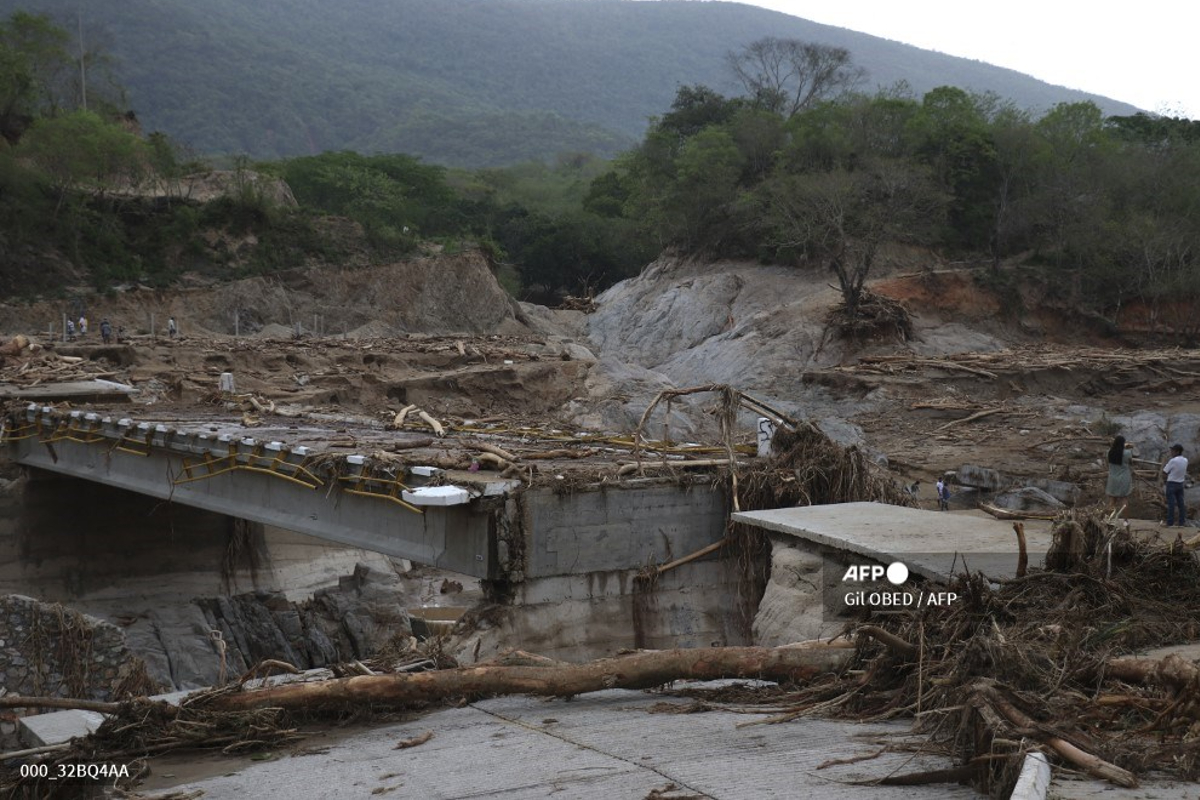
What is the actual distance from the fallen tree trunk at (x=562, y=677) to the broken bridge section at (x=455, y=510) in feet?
16.8

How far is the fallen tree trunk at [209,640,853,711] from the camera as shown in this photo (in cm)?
764

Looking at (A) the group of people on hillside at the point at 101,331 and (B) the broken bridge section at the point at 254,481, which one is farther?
(A) the group of people on hillside at the point at 101,331

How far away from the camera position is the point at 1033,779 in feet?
16.2

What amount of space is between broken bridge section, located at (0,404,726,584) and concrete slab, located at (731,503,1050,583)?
6.92 feet

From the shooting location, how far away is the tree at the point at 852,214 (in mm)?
44688

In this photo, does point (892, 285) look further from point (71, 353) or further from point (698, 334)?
point (71, 353)

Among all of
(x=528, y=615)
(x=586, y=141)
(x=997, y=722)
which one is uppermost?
(x=586, y=141)

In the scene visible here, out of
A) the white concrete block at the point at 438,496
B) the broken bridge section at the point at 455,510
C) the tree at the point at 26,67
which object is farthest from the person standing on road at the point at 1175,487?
the tree at the point at 26,67

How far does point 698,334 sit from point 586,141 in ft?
499

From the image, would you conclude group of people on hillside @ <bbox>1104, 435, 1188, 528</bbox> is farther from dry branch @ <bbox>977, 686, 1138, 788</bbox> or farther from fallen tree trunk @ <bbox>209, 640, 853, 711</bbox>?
dry branch @ <bbox>977, 686, 1138, 788</bbox>

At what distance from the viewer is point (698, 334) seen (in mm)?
48875

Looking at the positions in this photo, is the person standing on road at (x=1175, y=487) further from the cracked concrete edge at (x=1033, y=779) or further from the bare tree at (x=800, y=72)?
the bare tree at (x=800, y=72)

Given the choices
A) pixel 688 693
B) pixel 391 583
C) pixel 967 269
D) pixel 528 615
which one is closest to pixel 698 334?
pixel 967 269
